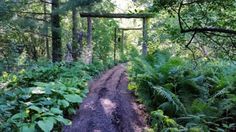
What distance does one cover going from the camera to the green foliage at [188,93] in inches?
225

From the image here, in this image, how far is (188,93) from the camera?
6688 millimetres

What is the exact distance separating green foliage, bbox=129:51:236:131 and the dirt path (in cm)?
46

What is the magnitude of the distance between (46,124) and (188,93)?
3.46 m

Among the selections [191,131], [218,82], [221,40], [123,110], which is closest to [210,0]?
[221,40]

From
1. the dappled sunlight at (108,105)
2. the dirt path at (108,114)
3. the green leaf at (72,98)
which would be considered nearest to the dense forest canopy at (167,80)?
the green leaf at (72,98)

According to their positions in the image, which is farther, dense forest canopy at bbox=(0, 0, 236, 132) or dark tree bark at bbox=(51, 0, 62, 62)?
dark tree bark at bbox=(51, 0, 62, 62)

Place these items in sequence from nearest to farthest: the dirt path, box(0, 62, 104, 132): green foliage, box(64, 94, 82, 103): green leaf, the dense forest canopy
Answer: box(0, 62, 104, 132): green foliage
the dense forest canopy
the dirt path
box(64, 94, 82, 103): green leaf

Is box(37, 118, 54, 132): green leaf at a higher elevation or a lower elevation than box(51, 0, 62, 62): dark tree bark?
lower

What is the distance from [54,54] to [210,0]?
9705 mm

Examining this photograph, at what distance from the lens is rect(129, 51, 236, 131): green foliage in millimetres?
5723

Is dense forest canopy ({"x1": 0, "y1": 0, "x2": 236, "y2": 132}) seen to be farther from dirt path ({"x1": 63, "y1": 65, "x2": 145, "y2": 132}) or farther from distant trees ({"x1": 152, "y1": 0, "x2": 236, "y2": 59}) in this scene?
dirt path ({"x1": 63, "y1": 65, "x2": 145, "y2": 132})

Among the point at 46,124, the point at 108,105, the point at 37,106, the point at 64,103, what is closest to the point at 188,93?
the point at 108,105

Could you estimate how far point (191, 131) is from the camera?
175 inches

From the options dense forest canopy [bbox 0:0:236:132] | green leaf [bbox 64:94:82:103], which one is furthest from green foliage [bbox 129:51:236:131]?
green leaf [bbox 64:94:82:103]
